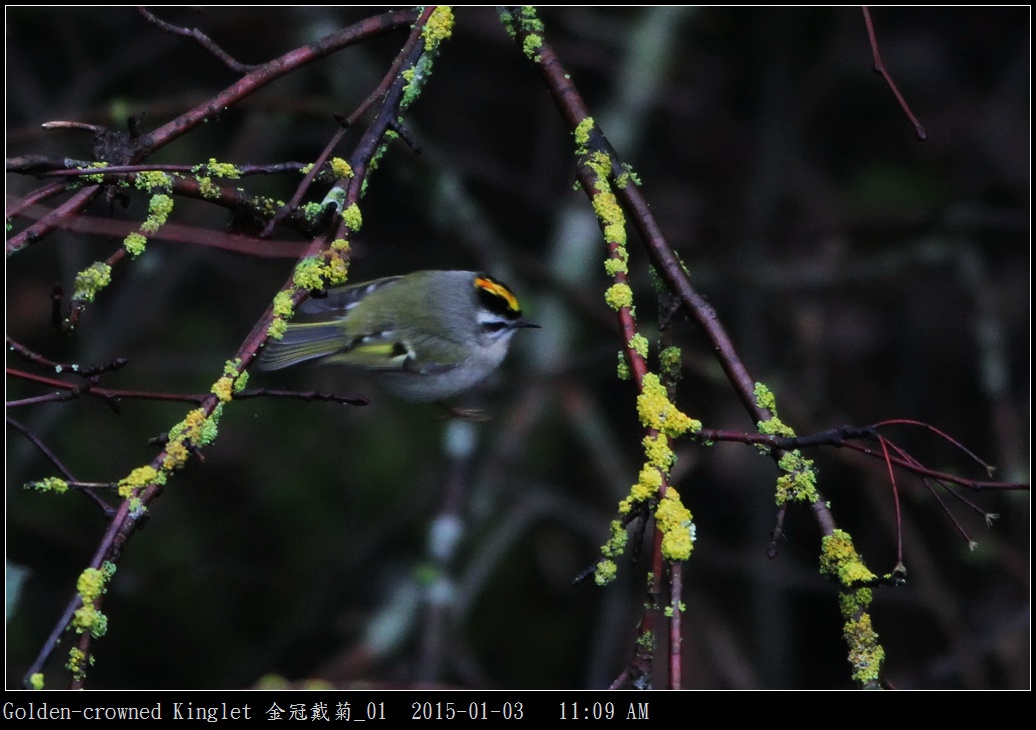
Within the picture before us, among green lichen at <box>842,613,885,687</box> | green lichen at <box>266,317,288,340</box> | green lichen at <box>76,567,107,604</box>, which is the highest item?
green lichen at <box>266,317,288,340</box>

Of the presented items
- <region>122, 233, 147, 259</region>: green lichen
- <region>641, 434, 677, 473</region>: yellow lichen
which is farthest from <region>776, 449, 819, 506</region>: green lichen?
<region>122, 233, 147, 259</region>: green lichen

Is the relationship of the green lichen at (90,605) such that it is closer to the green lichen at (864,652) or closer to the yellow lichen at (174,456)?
the yellow lichen at (174,456)

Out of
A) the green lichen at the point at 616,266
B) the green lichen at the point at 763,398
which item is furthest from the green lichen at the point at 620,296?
the green lichen at the point at 763,398

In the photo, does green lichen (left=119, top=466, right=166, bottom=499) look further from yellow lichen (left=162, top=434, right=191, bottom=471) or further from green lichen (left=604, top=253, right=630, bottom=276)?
green lichen (left=604, top=253, right=630, bottom=276)

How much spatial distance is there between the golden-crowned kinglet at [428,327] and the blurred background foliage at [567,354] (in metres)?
0.70

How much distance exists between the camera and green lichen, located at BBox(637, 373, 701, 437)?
1902 millimetres

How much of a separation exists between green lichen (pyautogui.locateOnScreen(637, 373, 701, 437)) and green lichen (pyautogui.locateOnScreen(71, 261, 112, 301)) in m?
1.07

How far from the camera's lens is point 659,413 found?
192 centimetres

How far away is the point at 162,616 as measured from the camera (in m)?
5.35

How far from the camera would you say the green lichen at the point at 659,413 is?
1.90m

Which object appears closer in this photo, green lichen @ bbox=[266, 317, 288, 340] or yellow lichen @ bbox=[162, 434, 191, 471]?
yellow lichen @ bbox=[162, 434, 191, 471]

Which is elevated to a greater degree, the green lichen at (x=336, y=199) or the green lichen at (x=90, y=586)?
the green lichen at (x=336, y=199)

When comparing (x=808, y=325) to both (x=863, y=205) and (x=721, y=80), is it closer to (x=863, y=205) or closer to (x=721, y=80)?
(x=863, y=205)

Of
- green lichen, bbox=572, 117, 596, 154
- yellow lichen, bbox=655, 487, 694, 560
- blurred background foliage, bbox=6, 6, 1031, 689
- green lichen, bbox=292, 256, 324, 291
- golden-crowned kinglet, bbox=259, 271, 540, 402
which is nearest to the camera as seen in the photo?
yellow lichen, bbox=655, 487, 694, 560
